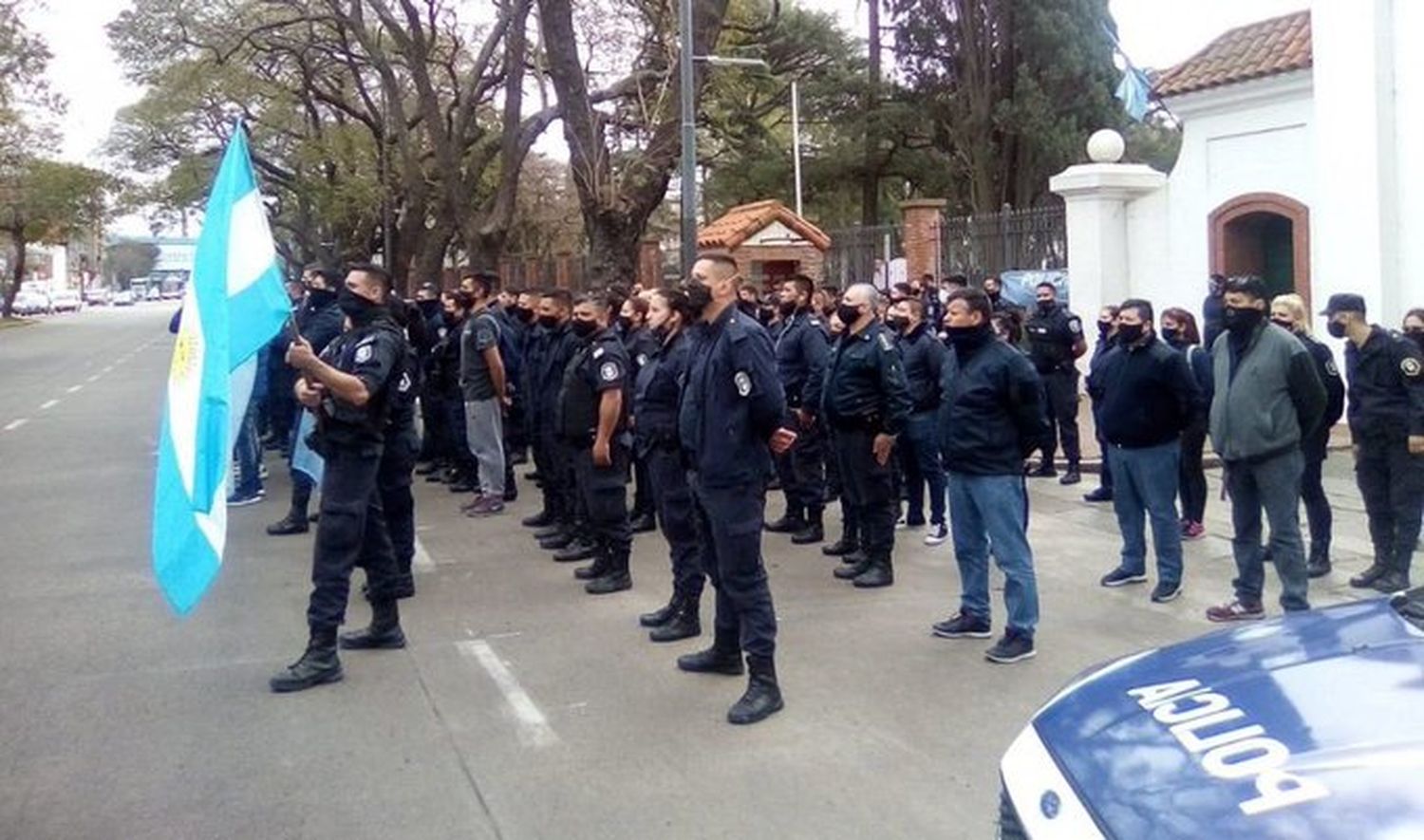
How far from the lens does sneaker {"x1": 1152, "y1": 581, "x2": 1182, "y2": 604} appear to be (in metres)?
7.87

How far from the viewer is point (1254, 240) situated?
1579 centimetres

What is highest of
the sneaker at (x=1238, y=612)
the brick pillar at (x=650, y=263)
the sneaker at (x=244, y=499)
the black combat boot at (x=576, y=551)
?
the brick pillar at (x=650, y=263)

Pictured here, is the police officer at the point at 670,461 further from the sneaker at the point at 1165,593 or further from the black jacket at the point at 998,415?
the sneaker at the point at 1165,593

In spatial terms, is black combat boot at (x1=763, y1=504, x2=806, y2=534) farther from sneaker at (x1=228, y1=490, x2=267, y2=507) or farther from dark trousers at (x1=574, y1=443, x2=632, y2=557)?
sneaker at (x1=228, y1=490, x2=267, y2=507)

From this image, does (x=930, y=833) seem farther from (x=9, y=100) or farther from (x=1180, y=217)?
(x=9, y=100)

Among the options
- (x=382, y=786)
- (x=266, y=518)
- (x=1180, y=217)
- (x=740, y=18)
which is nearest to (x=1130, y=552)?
(x=382, y=786)

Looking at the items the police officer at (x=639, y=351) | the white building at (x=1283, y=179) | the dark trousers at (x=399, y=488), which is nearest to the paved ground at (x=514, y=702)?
the dark trousers at (x=399, y=488)

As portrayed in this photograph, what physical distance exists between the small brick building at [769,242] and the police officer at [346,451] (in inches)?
543

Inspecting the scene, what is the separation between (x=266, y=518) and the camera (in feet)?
36.2

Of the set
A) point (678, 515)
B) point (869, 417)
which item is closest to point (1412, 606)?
point (678, 515)

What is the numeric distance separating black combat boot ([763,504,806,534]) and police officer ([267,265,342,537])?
3.46 meters

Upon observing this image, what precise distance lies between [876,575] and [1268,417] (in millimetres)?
2466

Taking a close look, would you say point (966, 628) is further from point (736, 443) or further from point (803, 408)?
point (803, 408)

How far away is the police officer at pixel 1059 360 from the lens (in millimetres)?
12008
